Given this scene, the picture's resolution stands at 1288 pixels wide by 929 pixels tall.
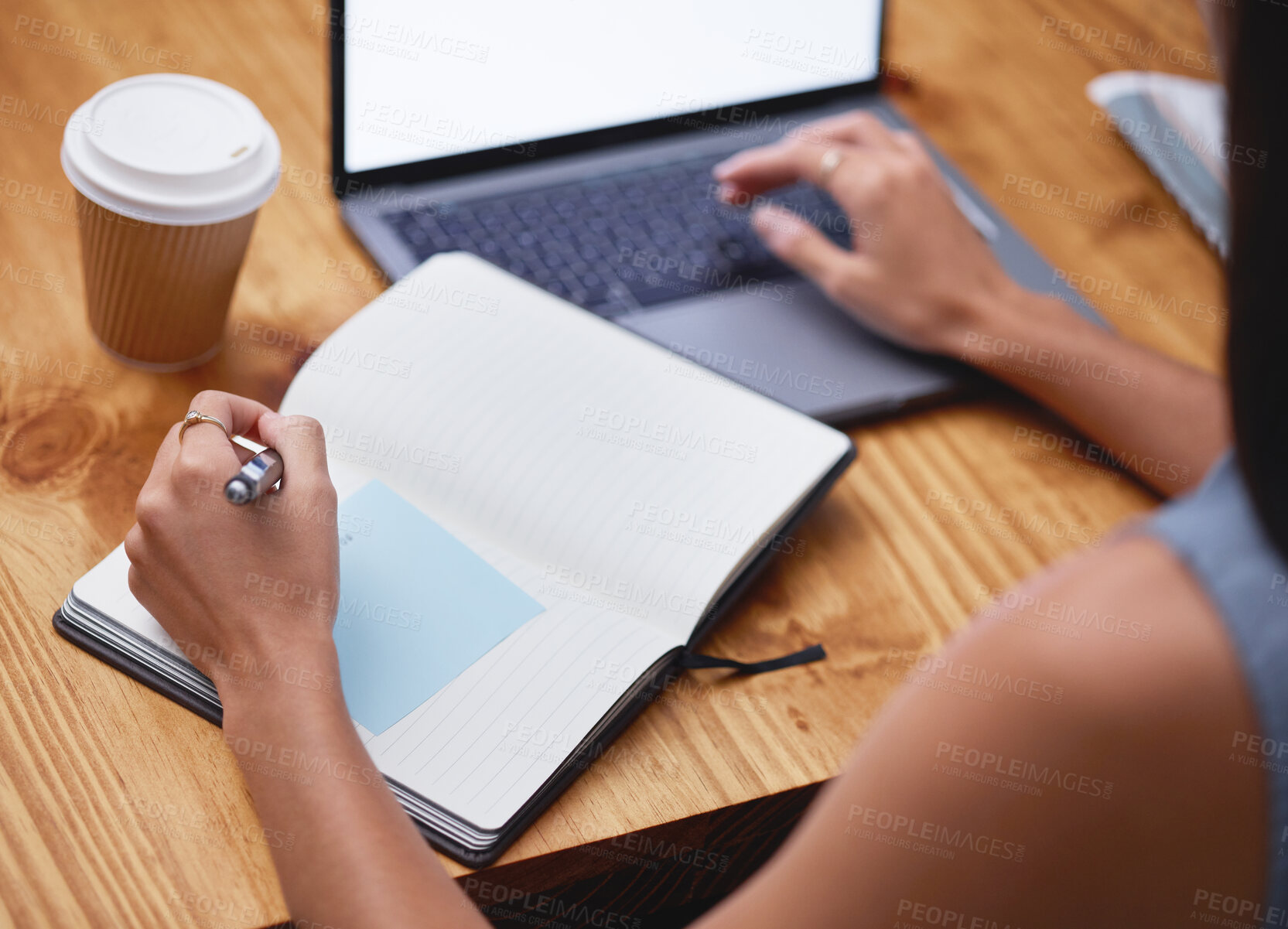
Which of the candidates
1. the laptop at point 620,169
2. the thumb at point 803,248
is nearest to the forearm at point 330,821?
the laptop at point 620,169

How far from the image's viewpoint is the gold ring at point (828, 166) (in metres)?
0.96

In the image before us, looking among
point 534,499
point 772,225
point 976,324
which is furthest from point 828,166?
point 534,499

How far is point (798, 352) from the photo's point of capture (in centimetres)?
91

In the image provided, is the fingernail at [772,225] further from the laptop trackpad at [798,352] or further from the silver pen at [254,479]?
the silver pen at [254,479]

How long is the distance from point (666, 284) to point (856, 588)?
296 millimetres

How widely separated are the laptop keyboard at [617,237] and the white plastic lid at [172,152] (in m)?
0.20

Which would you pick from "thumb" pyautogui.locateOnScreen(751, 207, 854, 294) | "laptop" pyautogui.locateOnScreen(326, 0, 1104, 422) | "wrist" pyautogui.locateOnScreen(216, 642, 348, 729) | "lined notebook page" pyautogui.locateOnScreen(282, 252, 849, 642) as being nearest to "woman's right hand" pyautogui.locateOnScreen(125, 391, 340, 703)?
"wrist" pyautogui.locateOnScreen(216, 642, 348, 729)

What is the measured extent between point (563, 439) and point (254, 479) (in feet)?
0.71

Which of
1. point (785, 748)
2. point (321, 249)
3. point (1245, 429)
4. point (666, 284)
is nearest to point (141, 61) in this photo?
point (321, 249)

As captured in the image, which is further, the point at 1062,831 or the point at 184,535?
the point at 184,535

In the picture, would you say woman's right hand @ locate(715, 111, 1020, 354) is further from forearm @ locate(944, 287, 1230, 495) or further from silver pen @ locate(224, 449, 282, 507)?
silver pen @ locate(224, 449, 282, 507)

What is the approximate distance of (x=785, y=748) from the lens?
700 mm

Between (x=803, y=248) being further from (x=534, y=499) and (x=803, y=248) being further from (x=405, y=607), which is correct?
(x=405, y=607)

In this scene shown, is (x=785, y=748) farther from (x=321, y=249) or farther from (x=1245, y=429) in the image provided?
(x=321, y=249)
